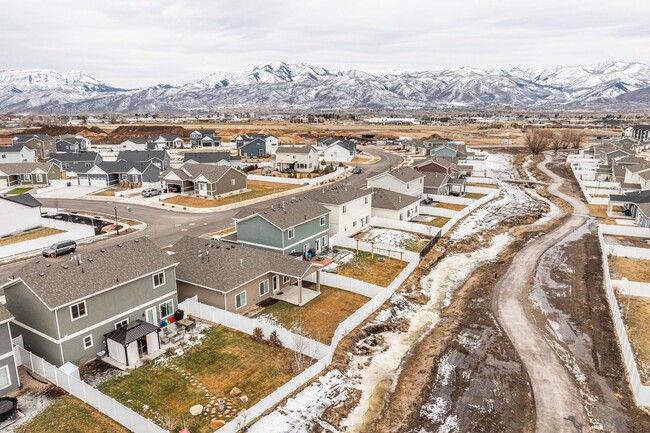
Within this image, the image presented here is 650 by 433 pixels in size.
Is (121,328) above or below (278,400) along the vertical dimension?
above

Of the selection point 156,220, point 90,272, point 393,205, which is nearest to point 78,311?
point 90,272

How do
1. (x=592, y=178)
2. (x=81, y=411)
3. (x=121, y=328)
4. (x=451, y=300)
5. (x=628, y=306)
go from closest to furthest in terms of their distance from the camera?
(x=81, y=411) < (x=121, y=328) < (x=628, y=306) < (x=451, y=300) < (x=592, y=178)

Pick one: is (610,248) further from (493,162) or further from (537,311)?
(493,162)

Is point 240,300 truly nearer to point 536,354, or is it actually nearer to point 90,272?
point 90,272

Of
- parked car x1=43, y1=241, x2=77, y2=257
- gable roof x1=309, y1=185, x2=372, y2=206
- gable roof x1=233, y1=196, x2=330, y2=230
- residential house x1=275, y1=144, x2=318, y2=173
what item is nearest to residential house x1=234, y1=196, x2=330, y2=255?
gable roof x1=233, y1=196, x2=330, y2=230

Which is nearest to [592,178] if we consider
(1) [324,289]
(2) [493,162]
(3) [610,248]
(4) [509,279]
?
(2) [493,162]

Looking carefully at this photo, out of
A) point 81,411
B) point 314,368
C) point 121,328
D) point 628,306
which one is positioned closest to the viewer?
point 81,411

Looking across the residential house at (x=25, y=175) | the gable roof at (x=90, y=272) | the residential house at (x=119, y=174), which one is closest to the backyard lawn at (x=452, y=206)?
the gable roof at (x=90, y=272)

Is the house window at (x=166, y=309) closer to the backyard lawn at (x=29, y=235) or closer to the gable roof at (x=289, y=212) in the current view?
the gable roof at (x=289, y=212)
